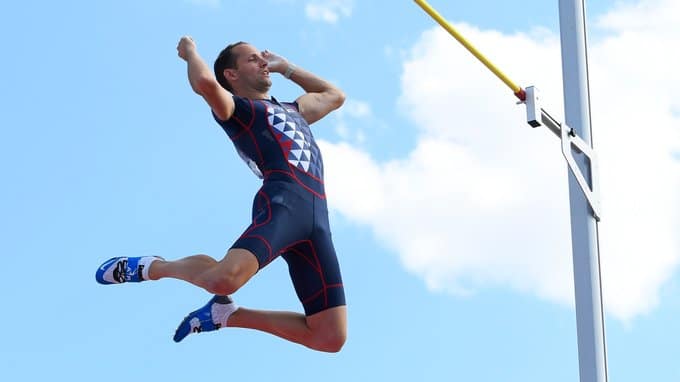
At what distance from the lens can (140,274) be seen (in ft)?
23.5

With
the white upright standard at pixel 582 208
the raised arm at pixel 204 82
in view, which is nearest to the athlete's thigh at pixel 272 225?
the raised arm at pixel 204 82

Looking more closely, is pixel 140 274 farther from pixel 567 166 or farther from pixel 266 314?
pixel 567 166

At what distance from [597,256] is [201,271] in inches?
88.4

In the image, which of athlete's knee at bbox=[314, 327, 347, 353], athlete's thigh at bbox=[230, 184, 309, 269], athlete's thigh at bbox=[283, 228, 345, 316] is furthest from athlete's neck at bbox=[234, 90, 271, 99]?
athlete's knee at bbox=[314, 327, 347, 353]

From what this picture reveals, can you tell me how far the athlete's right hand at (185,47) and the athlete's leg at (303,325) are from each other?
1.31 meters

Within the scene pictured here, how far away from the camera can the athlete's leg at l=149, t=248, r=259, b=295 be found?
679 centimetres

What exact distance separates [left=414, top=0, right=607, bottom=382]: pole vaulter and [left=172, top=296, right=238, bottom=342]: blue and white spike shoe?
184 centimetres

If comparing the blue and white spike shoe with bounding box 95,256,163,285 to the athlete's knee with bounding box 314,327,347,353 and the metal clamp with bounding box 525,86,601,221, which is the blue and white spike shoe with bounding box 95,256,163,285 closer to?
the athlete's knee with bounding box 314,327,347,353

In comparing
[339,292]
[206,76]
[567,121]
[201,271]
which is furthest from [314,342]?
[567,121]

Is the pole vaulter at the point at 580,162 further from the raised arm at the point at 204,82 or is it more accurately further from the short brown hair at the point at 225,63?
the raised arm at the point at 204,82

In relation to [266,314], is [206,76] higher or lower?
higher

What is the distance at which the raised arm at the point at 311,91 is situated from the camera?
7762 millimetres

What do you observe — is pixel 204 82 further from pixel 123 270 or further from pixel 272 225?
pixel 123 270

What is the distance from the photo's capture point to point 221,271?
679cm
